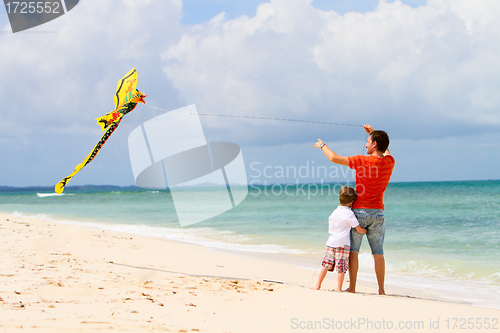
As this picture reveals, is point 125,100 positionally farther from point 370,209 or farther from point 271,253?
point 271,253

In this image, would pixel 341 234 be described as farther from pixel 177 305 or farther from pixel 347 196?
pixel 177 305

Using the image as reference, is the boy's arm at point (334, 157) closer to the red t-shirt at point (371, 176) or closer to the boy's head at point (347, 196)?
the red t-shirt at point (371, 176)

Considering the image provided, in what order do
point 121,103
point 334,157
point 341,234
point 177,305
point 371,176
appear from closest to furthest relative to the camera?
1. point 177,305
2. point 334,157
3. point 371,176
4. point 341,234
5. point 121,103

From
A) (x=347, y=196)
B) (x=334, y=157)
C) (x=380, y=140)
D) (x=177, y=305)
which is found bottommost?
(x=177, y=305)

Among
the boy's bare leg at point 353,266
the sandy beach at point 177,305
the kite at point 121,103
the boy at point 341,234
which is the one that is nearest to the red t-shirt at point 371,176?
the boy at point 341,234

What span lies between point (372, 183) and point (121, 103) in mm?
3415

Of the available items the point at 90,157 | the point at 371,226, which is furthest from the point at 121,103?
the point at 371,226

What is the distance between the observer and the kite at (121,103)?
15.0 ft

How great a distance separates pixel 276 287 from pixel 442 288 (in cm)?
260

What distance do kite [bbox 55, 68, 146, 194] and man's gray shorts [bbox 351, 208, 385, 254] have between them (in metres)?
3.18

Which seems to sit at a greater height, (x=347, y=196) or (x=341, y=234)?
(x=347, y=196)

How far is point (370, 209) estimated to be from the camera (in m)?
3.45

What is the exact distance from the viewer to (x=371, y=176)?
3393mm

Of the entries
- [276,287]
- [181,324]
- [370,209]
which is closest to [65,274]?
[181,324]
